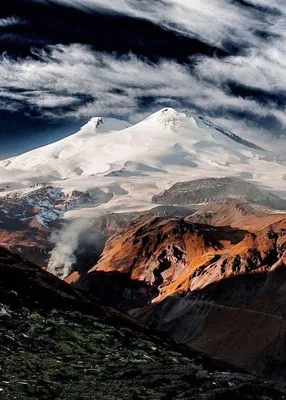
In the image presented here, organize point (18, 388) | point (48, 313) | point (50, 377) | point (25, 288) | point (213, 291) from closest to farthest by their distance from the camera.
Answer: point (18, 388) → point (50, 377) → point (48, 313) → point (25, 288) → point (213, 291)

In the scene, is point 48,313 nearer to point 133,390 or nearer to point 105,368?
point 105,368

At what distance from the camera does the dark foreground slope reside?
78.4 ft

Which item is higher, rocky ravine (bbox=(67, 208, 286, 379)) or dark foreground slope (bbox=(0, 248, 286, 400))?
dark foreground slope (bbox=(0, 248, 286, 400))

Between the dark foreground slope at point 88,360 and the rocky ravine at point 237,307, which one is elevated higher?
the dark foreground slope at point 88,360

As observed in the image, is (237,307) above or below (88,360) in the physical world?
below

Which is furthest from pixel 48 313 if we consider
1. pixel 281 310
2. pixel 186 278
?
pixel 186 278

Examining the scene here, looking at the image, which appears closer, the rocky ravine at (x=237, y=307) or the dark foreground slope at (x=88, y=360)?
the dark foreground slope at (x=88, y=360)

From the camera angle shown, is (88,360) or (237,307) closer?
(88,360)

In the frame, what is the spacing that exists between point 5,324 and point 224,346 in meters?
96.1

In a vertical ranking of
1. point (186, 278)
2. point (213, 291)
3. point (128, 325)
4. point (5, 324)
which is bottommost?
point (186, 278)

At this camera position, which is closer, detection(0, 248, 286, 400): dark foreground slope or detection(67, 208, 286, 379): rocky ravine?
detection(0, 248, 286, 400): dark foreground slope

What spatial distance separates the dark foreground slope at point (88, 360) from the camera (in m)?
23.9

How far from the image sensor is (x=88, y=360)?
27.3 metres

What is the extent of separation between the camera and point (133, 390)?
24516 mm
